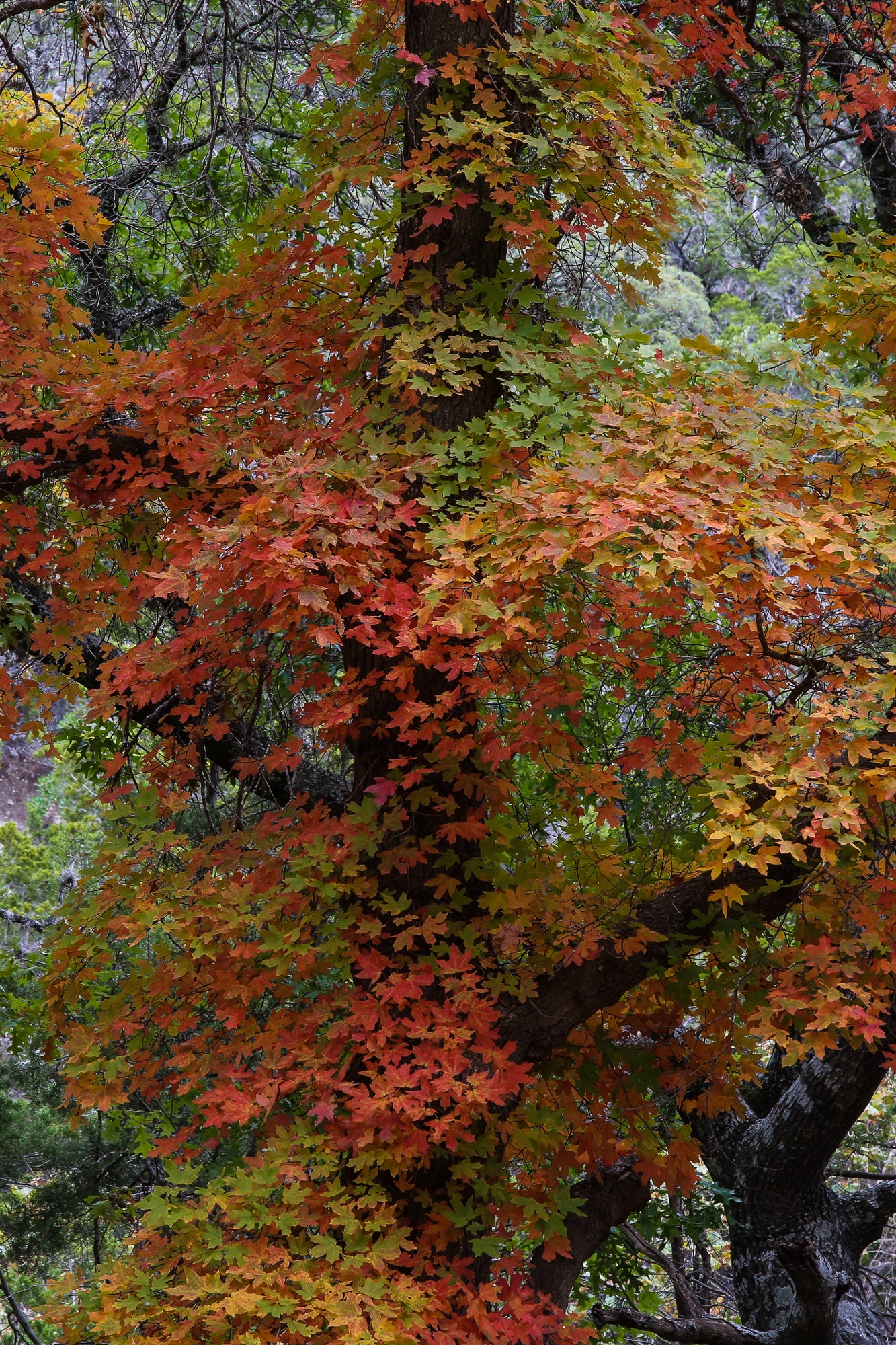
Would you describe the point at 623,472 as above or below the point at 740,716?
above

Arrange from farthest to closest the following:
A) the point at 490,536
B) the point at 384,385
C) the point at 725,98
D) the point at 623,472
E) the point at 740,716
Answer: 1. the point at 725,98
2. the point at 384,385
3. the point at 740,716
4. the point at 490,536
5. the point at 623,472

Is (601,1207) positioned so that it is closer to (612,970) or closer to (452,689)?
(612,970)

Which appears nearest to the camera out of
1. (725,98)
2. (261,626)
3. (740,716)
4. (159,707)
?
(261,626)

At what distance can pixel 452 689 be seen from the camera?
3379mm

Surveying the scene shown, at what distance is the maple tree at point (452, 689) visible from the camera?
2.66m

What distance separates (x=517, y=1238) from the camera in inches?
213

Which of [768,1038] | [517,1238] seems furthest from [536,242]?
[517,1238]

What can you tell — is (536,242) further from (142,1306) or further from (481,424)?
(142,1306)

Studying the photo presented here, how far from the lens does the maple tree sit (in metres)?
2.66

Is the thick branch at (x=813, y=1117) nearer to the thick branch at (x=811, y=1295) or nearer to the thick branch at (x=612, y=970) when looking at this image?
the thick branch at (x=811, y=1295)

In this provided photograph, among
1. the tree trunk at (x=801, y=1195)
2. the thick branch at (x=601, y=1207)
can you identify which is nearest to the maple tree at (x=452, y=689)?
the thick branch at (x=601, y=1207)

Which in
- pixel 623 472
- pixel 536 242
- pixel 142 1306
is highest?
pixel 536 242

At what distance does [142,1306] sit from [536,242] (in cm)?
296

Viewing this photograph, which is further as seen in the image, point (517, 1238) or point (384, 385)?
point (517, 1238)
